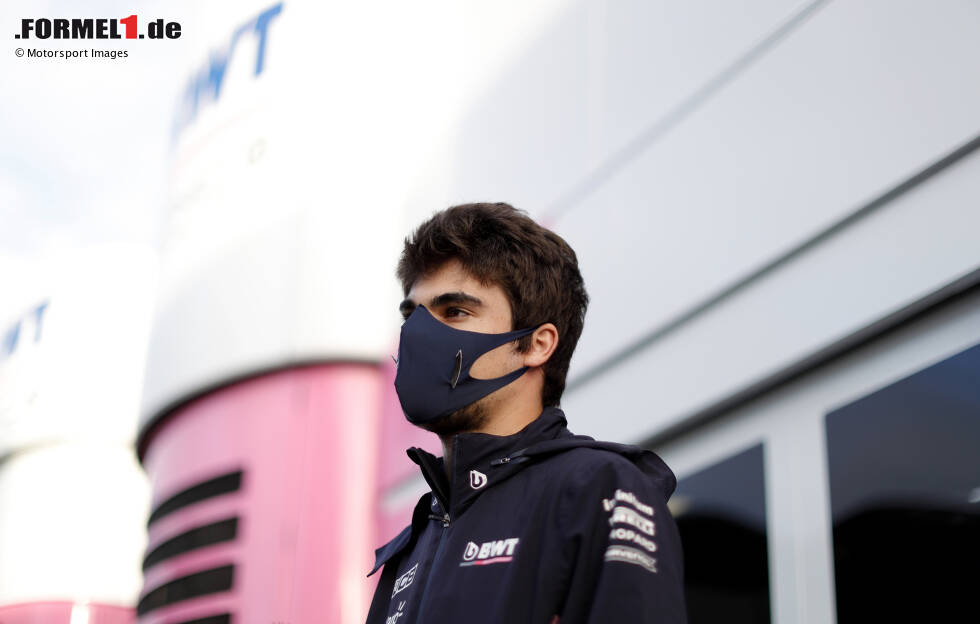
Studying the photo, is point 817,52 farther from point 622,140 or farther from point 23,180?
point 23,180

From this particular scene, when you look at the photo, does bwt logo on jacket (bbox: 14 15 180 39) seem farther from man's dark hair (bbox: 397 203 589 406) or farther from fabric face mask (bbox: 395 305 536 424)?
fabric face mask (bbox: 395 305 536 424)

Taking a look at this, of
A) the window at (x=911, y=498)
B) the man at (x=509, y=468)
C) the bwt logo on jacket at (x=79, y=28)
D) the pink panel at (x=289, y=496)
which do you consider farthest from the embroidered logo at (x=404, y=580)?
the bwt logo on jacket at (x=79, y=28)

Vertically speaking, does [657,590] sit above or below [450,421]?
below

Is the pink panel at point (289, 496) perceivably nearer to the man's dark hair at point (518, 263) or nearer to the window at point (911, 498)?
the window at point (911, 498)

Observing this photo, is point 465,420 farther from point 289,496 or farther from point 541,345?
point 289,496

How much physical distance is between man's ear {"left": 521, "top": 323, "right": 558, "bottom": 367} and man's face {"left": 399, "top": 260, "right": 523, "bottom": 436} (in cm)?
2

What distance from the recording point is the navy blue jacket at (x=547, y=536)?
1159mm

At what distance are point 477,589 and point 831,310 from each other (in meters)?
0.92

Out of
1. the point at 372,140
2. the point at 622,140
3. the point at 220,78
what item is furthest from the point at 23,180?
the point at 622,140

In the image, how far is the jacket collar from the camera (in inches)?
53.6

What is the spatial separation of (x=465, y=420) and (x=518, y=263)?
0.74 feet

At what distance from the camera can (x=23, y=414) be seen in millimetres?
4336

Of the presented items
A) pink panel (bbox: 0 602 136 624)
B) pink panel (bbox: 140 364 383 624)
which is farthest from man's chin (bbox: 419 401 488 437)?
pink panel (bbox: 0 602 136 624)

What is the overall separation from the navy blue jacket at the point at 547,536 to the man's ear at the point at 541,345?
0.07 m
